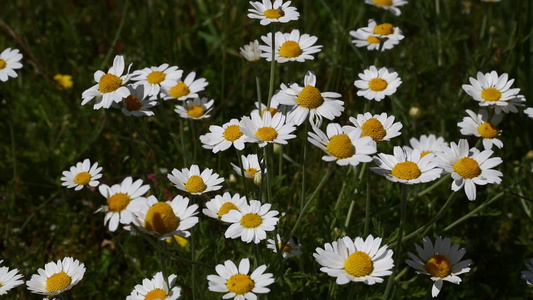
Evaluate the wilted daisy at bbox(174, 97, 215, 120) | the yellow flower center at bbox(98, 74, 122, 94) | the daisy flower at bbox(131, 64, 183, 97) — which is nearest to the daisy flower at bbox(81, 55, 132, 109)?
the yellow flower center at bbox(98, 74, 122, 94)

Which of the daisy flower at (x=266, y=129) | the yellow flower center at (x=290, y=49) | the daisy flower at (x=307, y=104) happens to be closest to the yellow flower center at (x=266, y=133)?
the daisy flower at (x=266, y=129)

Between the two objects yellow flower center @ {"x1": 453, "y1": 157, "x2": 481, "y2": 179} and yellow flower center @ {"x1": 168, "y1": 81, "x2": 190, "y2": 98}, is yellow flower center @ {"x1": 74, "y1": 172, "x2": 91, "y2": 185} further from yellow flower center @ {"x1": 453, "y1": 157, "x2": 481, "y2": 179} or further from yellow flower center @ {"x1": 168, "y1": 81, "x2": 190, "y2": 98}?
yellow flower center @ {"x1": 453, "y1": 157, "x2": 481, "y2": 179}

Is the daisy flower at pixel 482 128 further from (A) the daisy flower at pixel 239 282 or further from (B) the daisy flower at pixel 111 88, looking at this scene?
(B) the daisy flower at pixel 111 88

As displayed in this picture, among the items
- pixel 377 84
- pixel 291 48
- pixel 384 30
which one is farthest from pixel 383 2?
pixel 291 48

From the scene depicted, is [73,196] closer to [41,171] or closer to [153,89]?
[41,171]

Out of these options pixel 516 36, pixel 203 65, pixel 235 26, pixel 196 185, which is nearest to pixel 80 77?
pixel 203 65
